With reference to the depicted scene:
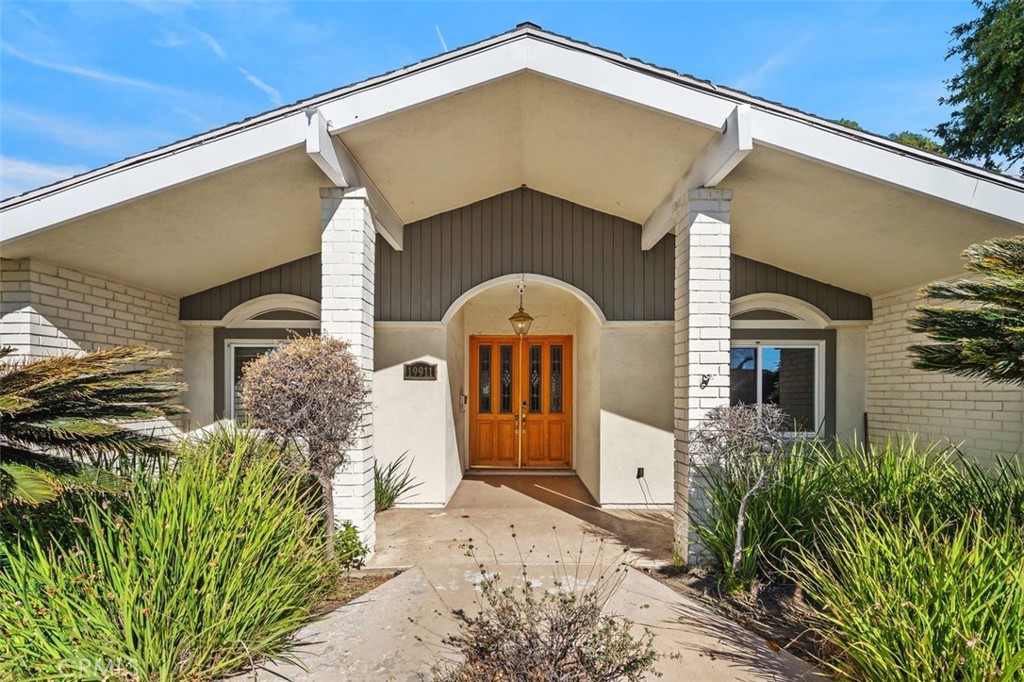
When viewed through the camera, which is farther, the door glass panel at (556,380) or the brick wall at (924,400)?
the door glass panel at (556,380)

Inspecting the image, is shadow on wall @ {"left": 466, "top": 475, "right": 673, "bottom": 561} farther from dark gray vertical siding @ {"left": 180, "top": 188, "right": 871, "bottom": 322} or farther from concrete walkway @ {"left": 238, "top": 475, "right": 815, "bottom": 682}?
dark gray vertical siding @ {"left": 180, "top": 188, "right": 871, "bottom": 322}

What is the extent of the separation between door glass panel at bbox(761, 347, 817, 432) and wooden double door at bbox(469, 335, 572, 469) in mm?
3339

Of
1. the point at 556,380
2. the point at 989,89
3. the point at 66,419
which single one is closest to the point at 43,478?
the point at 66,419

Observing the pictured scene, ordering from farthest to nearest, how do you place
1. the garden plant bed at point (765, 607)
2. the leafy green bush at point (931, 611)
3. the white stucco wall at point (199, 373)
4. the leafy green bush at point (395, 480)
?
the white stucco wall at point (199, 373), the leafy green bush at point (395, 480), the garden plant bed at point (765, 607), the leafy green bush at point (931, 611)

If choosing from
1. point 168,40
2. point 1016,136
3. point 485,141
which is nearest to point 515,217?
point 485,141

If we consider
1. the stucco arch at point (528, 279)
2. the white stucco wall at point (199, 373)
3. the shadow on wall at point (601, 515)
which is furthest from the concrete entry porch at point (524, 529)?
the white stucco wall at point (199, 373)

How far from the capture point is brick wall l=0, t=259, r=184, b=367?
4980 millimetres

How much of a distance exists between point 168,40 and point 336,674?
7309 mm

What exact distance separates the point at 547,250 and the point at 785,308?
329cm

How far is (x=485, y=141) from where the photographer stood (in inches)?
215

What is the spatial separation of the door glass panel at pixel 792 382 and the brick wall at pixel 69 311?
310 inches

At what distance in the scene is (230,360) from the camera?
24.6 feet

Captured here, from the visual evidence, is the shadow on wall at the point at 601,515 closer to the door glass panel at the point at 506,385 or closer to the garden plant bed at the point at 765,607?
the garden plant bed at the point at 765,607

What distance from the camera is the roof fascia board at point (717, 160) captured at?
4.14 meters
